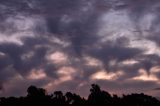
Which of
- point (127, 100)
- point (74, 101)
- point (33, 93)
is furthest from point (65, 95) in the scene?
point (127, 100)

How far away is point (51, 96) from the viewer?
261ft

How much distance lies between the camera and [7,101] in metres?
71.4

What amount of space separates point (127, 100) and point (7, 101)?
30683 millimetres

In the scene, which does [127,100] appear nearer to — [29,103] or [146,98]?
[146,98]

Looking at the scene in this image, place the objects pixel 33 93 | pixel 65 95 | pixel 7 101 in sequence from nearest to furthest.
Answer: pixel 7 101, pixel 33 93, pixel 65 95

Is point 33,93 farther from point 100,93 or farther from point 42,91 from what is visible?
point 100,93

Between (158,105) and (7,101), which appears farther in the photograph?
(158,105)

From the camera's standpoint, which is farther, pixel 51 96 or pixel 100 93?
pixel 100 93

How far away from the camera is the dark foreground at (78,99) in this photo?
73.7m

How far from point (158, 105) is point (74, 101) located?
69.2 ft

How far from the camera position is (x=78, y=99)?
8344 centimetres

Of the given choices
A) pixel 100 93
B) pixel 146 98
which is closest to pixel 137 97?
pixel 146 98

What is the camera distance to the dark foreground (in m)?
73.7

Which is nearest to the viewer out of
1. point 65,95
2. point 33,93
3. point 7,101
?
point 7,101
